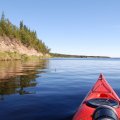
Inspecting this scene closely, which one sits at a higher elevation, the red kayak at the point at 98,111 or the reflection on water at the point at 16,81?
the red kayak at the point at 98,111

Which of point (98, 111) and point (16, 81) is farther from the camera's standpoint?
point (16, 81)

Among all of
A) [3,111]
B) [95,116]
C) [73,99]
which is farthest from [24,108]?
[95,116]

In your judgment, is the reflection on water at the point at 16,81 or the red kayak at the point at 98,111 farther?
the reflection on water at the point at 16,81

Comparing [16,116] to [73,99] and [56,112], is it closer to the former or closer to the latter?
[56,112]

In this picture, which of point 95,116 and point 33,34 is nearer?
point 95,116

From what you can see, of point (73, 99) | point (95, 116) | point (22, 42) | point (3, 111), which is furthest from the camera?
point (22, 42)

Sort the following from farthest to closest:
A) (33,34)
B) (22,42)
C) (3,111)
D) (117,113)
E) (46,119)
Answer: (33,34) → (22,42) → (3,111) → (46,119) → (117,113)

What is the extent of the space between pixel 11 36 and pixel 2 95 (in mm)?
101491

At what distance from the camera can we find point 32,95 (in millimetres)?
14875

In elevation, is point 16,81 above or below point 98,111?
below

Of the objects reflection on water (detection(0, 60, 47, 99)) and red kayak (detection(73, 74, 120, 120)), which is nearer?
red kayak (detection(73, 74, 120, 120))

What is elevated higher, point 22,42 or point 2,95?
point 22,42

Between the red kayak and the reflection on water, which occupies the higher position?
the red kayak

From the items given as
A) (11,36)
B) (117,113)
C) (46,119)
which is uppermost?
(11,36)
